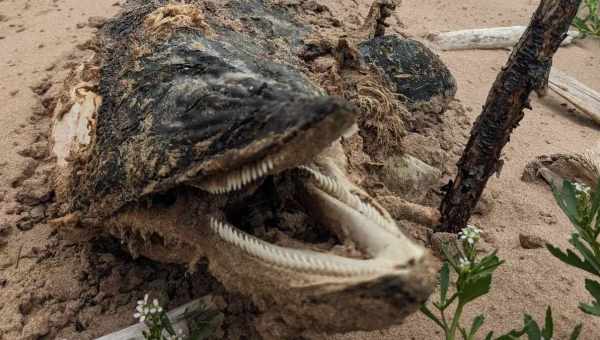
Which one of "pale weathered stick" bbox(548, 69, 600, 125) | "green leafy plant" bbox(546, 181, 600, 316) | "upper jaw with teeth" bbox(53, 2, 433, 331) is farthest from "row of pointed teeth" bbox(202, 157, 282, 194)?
"pale weathered stick" bbox(548, 69, 600, 125)

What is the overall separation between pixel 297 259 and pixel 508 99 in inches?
59.6

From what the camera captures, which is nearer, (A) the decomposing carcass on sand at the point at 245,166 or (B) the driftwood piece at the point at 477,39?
(A) the decomposing carcass on sand at the point at 245,166

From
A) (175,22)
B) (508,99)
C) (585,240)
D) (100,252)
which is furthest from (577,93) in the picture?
(100,252)

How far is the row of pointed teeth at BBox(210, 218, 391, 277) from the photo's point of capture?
147cm

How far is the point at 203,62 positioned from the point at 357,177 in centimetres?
79

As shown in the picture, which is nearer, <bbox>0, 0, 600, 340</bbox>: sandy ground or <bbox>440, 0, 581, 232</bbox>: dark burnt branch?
<bbox>440, 0, 581, 232</bbox>: dark burnt branch

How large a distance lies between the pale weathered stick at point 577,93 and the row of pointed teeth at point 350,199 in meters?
3.80

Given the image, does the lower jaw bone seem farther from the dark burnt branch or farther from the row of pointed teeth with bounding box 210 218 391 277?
the dark burnt branch

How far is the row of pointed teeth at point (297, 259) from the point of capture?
57.9 inches

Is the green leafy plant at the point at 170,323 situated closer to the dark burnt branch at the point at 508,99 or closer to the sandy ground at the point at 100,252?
the sandy ground at the point at 100,252

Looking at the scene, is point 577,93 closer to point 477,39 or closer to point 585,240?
point 477,39

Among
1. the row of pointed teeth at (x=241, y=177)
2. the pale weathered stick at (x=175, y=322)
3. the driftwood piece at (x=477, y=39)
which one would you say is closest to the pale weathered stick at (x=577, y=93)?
the driftwood piece at (x=477, y=39)

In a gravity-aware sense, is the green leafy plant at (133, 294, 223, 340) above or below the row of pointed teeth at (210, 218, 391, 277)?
below

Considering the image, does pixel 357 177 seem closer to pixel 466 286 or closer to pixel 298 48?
pixel 466 286
